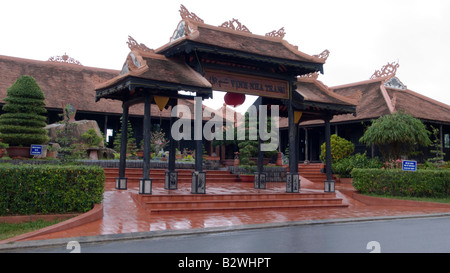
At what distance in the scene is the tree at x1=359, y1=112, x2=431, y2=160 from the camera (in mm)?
20609

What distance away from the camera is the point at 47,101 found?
992 inches

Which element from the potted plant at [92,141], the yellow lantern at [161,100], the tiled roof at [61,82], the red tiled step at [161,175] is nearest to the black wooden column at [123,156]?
the yellow lantern at [161,100]

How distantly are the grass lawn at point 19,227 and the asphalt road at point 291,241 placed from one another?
124 centimetres

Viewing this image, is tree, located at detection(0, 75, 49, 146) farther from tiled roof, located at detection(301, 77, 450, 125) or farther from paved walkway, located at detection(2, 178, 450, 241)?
tiled roof, located at detection(301, 77, 450, 125)

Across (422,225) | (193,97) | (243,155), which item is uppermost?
(193,97)

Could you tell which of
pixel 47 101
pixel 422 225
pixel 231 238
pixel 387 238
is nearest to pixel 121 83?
pixel 231 238

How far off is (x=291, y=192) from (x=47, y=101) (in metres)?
17.7

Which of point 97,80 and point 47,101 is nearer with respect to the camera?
point 97,80

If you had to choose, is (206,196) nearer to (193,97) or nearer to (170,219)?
(170,219)

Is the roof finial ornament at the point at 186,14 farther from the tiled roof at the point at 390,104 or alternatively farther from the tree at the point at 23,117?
the tiled roof at the point at 390,104

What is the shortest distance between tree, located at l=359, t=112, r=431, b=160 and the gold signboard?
866 cm

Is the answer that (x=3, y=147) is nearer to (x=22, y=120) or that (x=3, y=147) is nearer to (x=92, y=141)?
(x=22, y=120)
